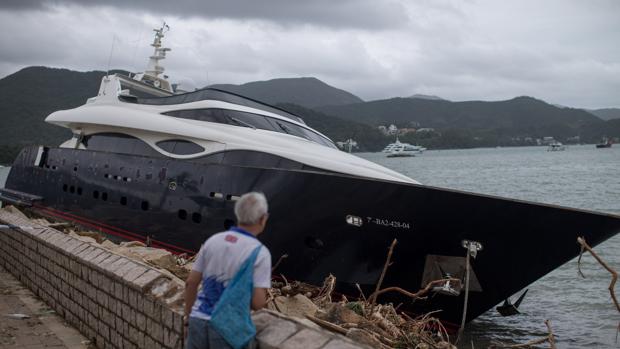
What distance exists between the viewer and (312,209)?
8516 mm

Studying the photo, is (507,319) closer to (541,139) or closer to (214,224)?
(214,224)

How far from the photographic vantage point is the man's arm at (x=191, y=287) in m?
3.46

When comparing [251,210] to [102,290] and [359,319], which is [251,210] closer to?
[359,319]

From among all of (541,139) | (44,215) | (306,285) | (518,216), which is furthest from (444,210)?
(541,139)

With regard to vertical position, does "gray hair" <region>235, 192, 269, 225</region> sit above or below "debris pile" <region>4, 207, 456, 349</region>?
above

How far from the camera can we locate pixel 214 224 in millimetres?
9266

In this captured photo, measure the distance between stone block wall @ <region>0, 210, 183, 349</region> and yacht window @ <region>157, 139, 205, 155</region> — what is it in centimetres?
287

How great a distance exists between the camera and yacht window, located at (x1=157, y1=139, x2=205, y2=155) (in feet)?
34.0

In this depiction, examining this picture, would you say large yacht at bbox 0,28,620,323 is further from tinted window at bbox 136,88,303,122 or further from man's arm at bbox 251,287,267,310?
man's arm at bbox 251,287,267,310

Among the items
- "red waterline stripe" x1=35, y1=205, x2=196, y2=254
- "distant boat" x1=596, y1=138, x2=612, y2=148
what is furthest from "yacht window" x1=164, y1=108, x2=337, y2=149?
"distant boat" x1=596, y1=138, x2=612, y2=148

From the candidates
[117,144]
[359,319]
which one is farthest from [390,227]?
[117,144]

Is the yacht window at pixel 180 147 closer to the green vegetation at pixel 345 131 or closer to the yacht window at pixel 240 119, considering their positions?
the yacht window at pixel 240 119

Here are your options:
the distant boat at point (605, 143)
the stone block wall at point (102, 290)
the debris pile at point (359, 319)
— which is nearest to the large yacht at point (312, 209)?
the debris pile at point (359, 319)

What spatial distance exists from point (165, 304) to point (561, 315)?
36.1ft
